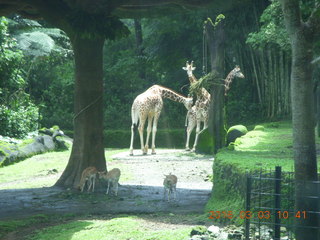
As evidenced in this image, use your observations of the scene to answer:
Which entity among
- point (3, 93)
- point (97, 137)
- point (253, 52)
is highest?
point (253, 52)

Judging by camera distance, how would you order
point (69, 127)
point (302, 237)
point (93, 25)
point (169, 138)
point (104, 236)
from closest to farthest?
point (302, 237) → point (104, 236) → point (93, 25) → point (169, 138) → point (69, 127)

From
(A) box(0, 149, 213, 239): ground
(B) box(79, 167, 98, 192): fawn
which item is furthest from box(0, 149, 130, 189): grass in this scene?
(B) box(79, 167, 98, 192): fawn

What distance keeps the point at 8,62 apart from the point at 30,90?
1182 cm

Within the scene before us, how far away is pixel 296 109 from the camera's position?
21.5ft

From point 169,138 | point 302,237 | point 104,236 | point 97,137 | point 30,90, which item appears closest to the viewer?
point 302,237

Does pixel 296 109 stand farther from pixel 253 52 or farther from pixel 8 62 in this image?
pixel 253 52

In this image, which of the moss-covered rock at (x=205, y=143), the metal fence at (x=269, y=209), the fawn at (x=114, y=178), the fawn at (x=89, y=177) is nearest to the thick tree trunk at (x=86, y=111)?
the fawn at (x=89, y=177)

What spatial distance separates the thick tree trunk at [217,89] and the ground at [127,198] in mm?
2941

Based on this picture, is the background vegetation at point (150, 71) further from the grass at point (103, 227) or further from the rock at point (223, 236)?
the rock at point (223, 236)

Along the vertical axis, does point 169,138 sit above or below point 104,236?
above

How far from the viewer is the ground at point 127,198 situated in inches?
416

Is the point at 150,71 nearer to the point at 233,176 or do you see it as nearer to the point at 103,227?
the point at 233,176

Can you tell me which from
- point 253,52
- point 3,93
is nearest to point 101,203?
point 3,93
